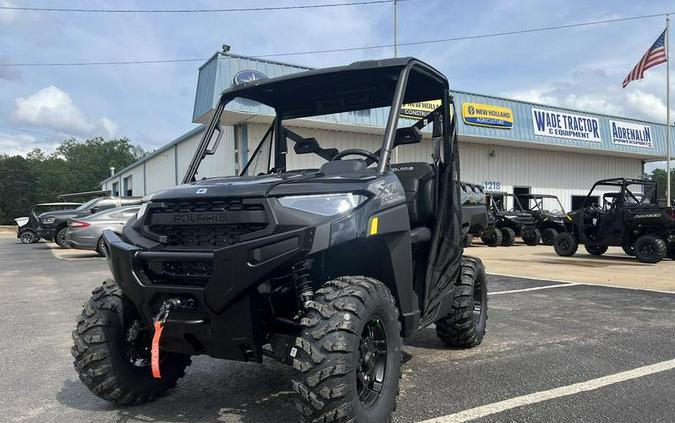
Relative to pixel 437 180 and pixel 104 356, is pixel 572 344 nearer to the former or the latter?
pixel 437 180

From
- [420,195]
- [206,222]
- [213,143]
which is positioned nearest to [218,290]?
[206,222]

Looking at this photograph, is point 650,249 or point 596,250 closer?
point 650,249

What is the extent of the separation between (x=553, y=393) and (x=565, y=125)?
25428 mm

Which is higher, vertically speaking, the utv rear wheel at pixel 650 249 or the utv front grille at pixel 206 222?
the utv front grille at pixel 206 222

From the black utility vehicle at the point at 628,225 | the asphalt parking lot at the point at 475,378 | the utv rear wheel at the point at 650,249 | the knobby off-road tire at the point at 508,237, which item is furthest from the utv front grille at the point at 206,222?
the knobby off-road tire at the point at 508,237

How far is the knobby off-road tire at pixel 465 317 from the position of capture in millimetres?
4883

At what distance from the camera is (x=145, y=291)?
3033mm

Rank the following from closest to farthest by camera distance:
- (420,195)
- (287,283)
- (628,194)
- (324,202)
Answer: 1. (324,202)
2. (287,283)
3. (420,195)
4. (628,194)

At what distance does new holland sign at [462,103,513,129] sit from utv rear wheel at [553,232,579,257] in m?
8.24

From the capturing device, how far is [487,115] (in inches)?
932

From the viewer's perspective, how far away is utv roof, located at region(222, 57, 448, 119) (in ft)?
12.7

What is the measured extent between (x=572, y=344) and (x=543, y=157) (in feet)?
83.8

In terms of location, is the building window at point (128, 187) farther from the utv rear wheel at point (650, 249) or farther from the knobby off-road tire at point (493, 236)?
the utv rear wheel at point (650, 249)

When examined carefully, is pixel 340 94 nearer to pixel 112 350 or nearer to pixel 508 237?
pixel 112 350
